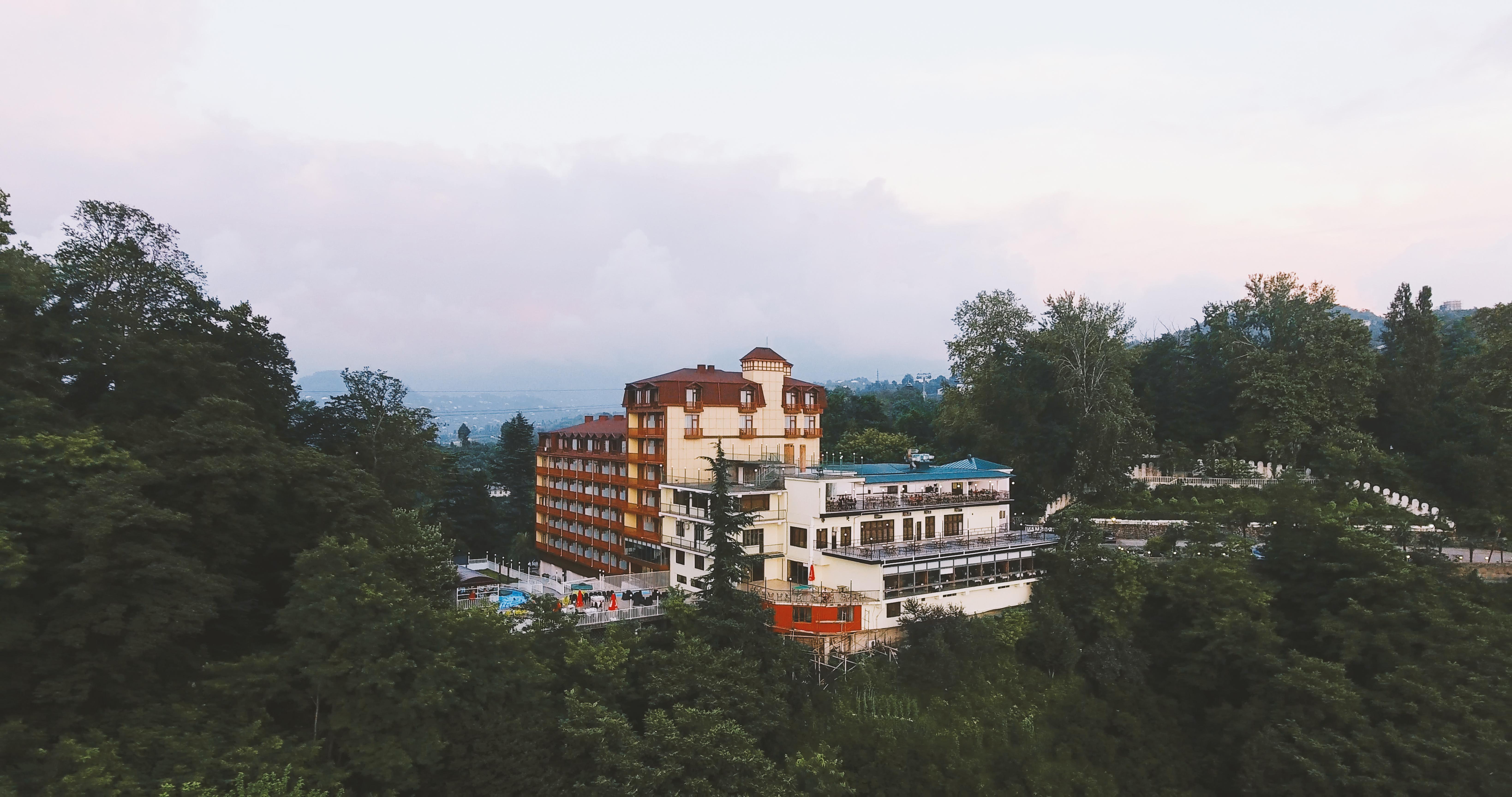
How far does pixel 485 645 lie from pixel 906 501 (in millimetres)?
19157

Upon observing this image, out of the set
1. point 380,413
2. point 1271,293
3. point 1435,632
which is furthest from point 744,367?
point 1271,293

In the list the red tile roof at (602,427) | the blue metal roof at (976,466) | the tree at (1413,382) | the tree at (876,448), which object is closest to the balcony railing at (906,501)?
the blue metal roof at (976,466)

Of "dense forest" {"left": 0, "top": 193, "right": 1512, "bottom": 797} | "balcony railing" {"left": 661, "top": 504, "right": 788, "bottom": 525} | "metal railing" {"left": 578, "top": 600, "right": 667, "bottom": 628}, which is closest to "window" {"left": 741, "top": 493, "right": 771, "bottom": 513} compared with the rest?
"balcony railing" {"left": 661, "top": 504, "right": 788, "bottom": 525}

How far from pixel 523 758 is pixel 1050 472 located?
33.4 m

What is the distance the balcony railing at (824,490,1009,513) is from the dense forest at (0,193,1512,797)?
11.5ft

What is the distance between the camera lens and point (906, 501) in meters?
34.3

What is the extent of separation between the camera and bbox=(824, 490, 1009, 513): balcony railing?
3269cm

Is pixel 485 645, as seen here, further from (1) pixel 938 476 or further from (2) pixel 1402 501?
(2) pixel 1402 501

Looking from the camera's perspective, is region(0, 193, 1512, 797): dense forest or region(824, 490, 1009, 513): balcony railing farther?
region(824, 490, 1009, 513): balcony railing

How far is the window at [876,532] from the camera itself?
1308 inches

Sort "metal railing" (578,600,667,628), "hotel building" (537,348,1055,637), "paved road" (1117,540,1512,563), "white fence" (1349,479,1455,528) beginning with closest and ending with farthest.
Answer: "metal railing" (578,600,667,628)
"hotel building" (537,348,1055,637)
"paved road" (1117,540,1512,563)
"white fence" (1349,479,1455,528)

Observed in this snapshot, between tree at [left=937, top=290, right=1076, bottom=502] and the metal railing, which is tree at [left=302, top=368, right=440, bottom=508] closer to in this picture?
the metal railing

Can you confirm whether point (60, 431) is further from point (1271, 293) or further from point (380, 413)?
point (1271, 293)

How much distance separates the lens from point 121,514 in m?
18.6
